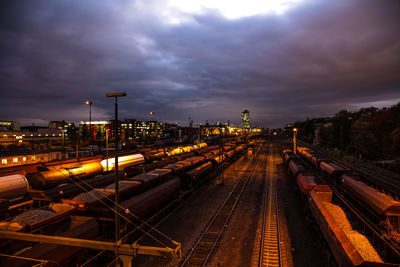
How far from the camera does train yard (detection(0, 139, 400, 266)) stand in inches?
334

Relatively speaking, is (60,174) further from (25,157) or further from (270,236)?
(25,157)

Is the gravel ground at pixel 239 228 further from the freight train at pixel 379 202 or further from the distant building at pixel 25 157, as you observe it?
the distant building at pixel 25 157

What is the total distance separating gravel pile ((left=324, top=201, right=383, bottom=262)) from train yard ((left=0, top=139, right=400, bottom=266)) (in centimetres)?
5

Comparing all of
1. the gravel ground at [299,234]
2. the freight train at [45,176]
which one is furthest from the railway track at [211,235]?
the freight train at [45,176]

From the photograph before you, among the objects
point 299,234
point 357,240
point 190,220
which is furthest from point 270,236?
point 190,220

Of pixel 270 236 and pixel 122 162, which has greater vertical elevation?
pixel 122 162

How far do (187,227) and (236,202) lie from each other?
7531 millimetres

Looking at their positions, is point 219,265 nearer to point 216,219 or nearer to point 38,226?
point 216,219

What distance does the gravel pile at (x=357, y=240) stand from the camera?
9055 mm

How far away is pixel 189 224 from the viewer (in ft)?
55.1

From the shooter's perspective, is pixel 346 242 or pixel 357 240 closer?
pixel 346 242

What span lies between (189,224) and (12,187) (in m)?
14.9

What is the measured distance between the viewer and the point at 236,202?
21.7 metres

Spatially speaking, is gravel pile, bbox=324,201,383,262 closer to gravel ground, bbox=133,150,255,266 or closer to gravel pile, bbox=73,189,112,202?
gravel ground, bbox=133,150,255,266
